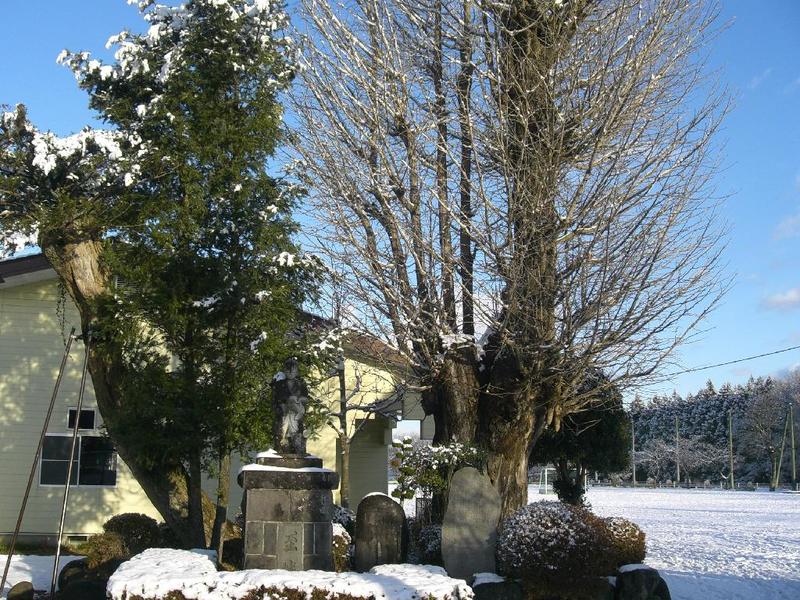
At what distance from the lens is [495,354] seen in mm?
13312

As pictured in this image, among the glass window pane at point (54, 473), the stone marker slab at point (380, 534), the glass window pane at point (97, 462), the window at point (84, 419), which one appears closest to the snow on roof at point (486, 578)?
the stone marker slab at point (380, 534)

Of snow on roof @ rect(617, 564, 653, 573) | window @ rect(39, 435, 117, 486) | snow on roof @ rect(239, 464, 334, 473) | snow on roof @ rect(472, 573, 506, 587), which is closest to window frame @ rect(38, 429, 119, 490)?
window @ rect(39, 435, 117, 486)

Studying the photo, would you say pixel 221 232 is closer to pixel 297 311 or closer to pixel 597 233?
pixel 297 311

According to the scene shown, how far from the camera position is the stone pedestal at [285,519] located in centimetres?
960

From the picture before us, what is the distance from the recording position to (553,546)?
1062 cm

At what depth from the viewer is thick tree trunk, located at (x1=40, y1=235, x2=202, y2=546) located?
13039mm

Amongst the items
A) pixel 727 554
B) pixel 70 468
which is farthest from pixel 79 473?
pixel 727 554

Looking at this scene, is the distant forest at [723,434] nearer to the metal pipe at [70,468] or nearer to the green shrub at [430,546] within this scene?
the green shrub at [430,546]

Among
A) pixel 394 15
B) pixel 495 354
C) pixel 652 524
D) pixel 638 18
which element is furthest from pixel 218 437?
pixel 652 524

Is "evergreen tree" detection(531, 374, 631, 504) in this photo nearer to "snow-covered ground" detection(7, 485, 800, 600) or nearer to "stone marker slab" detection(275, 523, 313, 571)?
"snow-covered ground" detection(7, 485, 800, 600)

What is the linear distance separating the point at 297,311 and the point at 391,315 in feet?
6.45

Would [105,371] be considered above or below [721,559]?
above

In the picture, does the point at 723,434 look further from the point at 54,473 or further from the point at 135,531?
the point at 135,531

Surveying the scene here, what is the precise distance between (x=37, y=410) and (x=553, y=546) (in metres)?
12.1
